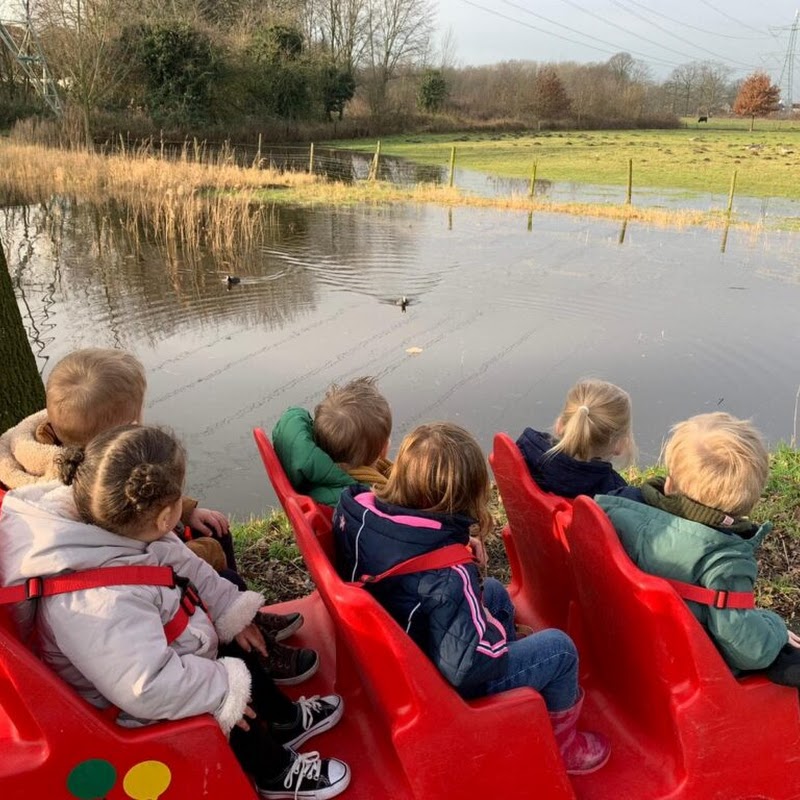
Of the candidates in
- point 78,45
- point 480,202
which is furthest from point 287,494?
point 78,45

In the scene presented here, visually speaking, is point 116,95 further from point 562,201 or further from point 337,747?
point 337,747

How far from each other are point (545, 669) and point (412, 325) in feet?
22.1

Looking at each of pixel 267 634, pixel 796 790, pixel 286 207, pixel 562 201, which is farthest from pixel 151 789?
pixel 562 201

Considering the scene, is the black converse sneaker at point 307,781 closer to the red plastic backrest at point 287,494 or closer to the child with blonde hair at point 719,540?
the red plastic backrest at point 287,494

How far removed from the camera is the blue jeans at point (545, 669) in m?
2.00

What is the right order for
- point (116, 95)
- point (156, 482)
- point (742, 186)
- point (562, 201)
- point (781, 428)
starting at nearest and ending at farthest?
point (156, 482), point (781, 428), point (562, 201), point (742, 186), point (116, 95)

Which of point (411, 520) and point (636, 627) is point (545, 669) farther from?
point (411, 520)

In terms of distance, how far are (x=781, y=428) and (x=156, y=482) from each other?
5.80m

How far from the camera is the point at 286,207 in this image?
17312 millimetres

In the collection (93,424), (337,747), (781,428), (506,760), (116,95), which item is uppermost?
(116,95)

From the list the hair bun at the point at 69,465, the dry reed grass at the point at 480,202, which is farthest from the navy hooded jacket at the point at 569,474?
the dry reed grass at the point at 480,202

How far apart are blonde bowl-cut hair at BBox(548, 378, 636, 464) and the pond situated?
2.65 metres

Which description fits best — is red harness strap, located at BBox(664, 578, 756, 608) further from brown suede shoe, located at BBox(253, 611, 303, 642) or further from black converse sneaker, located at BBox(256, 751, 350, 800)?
brown suede shoe, located at BBox(253, 611, 303, 642)

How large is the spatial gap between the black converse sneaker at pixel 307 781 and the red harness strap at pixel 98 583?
50 centimetres
